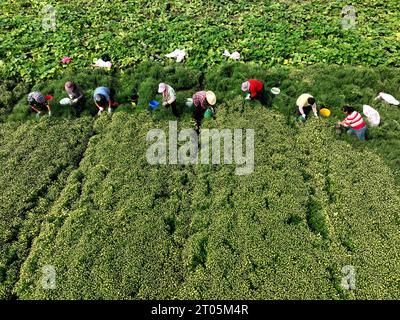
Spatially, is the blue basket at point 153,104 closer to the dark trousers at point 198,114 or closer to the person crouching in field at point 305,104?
the dark trousers at point 198,114

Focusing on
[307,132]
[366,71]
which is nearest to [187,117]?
[307,132]

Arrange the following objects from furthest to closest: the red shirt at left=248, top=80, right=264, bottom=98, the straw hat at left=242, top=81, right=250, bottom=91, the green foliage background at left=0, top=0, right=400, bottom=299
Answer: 1. the red shirt at left=248, top=80, right=264, bottom=98
2. the straw hat at left=242, top=81, right=250, bottom=91
3. the green foliage background at left=0, top=0, right=400, bottom=299

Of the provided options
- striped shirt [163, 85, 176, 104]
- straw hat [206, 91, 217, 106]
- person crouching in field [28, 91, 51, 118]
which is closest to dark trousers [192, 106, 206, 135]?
straw hat [206, 91, 217, 106]

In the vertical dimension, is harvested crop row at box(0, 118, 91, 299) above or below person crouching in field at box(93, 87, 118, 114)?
below

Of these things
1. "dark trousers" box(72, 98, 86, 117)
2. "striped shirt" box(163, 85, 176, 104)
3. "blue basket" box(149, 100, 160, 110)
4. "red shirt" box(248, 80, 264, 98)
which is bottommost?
"blue basket" box(149, 100, 160, 110)

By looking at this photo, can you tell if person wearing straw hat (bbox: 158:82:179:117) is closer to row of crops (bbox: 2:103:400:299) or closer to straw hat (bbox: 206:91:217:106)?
straw hat (bbox: 206:91:217:106)

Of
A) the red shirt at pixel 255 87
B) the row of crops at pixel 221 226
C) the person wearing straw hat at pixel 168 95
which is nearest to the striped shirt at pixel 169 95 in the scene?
the person wearing straw hat at pixel 168 95

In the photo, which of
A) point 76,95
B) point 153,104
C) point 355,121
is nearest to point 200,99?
point 153,104
